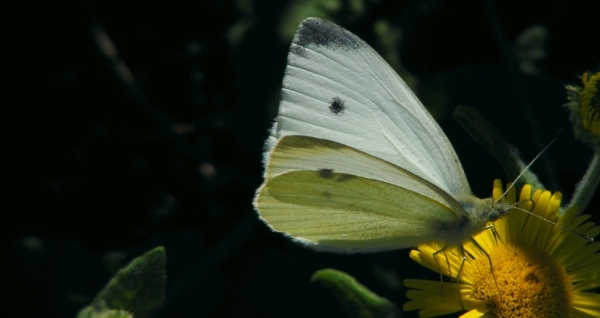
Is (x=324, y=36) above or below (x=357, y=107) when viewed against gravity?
above

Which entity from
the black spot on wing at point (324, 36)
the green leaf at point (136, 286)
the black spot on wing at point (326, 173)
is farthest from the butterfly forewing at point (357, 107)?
the green leaf at point (136, 286)

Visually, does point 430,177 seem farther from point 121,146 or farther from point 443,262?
point 121,146

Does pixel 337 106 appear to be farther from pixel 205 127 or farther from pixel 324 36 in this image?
pixel 205 127

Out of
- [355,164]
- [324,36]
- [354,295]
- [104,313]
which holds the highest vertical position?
[324,36]

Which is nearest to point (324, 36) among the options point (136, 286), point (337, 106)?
point (337, 106)

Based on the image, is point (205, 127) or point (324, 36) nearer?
point (324, 36)

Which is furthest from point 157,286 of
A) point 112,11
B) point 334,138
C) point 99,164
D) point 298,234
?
point 112,11

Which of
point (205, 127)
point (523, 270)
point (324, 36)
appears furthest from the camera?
point (205, 127)

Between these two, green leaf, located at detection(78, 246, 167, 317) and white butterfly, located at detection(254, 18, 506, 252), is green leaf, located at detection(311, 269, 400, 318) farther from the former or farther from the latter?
green leaf, located at detection(78, 246, 167, 317)
